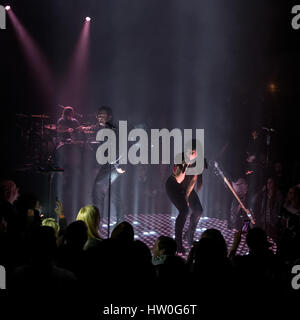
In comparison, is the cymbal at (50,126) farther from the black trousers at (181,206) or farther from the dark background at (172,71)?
the black trousers at (181,206)

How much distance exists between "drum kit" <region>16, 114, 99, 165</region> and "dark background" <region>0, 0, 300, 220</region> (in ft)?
0.48

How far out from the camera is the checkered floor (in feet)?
22.5

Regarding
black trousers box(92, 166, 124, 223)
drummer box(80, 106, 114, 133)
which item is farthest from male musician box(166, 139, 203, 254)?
drummer box(80, 106, 114, 133)

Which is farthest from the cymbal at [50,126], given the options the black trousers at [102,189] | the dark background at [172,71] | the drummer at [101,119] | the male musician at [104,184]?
the black trousers at [102,189]

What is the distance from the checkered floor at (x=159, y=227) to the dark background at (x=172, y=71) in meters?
0.53

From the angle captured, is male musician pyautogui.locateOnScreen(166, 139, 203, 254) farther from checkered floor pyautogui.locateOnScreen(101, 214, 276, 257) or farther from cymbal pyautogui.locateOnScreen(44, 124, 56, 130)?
cymbal pyautogui.locateOnScreen(44, 124, 56, 130)

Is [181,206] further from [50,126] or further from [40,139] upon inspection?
[50,126]

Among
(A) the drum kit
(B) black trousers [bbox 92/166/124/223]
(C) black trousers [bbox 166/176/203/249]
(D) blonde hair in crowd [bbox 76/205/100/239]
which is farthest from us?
(A) the drum kit

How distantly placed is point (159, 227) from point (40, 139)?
319cm

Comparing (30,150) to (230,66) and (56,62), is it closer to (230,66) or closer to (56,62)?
(56,62)

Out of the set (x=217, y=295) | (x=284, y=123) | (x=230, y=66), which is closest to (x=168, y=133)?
(x=230, y=66)

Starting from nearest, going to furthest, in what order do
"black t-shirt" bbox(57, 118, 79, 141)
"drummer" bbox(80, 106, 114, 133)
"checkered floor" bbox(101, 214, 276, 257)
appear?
"checkered floor" bbox(101, 214, 276, 257)
"drummer" bbox(80, 106, 114, 133)
"black t-shirt" bbox(57, 118, 79, 141)

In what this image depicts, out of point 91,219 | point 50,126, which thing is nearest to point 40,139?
point 50,126
